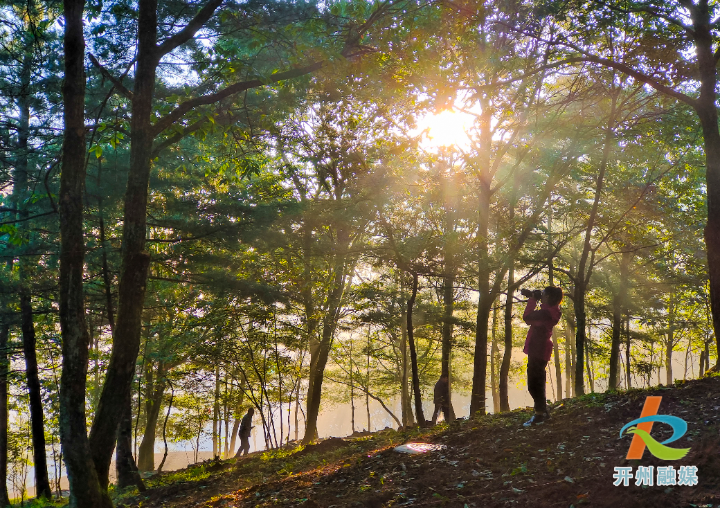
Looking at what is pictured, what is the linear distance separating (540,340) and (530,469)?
229 centimetres

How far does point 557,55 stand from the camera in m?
7.60

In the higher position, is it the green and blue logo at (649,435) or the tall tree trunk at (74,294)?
the tall tree trunk at (74,294)

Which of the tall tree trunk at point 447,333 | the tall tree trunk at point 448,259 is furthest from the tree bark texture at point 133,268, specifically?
the tall tree trunk at point 447,333

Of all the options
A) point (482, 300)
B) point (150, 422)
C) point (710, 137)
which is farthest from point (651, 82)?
point (150, 422)

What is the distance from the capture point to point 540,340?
677 cm

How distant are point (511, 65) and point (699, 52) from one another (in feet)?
8.80

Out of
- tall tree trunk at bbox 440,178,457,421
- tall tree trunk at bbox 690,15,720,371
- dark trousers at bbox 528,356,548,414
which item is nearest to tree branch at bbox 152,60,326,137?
dark trousers at bbox 528,356,548,414

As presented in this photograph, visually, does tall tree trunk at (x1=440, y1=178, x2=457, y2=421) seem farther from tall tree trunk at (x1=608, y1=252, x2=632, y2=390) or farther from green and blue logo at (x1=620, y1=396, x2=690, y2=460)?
tall tree trunk at (x1=608, y1=252, x2=632, y2=390)

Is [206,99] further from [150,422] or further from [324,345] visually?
[150,422]

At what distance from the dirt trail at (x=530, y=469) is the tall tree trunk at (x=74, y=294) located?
2204 mm

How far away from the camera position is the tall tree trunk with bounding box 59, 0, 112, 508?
4.30 meters

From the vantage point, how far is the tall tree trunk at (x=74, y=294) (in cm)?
430

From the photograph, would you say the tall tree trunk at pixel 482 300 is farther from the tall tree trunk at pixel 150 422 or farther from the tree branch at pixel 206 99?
the tall tree trunk at pixel 150 422

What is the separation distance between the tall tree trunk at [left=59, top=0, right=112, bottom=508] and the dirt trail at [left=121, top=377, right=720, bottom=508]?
2.20m
